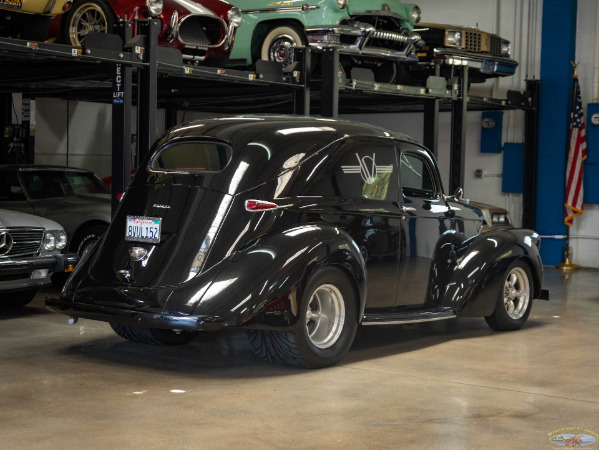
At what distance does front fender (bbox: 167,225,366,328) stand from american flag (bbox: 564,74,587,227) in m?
9.79

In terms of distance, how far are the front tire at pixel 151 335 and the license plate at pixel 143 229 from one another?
2.94 feet

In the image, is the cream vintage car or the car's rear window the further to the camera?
the cream vintage car

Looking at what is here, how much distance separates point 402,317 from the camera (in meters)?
7.04

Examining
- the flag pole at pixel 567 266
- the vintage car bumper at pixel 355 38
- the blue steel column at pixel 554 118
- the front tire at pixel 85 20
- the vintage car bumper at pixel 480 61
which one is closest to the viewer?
the front tire at pixel 85 20

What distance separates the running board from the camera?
684 centimetres

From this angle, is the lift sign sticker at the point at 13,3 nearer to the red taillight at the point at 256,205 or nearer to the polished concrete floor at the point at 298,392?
the polished concrete floor at the point at 298,392

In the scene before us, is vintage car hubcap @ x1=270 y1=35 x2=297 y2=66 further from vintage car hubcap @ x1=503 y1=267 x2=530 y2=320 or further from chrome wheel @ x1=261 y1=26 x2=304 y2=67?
vintage car hubcap @ x1=503 y1=267 x2=530 y2=320

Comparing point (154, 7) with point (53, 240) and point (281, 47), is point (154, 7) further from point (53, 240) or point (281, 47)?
point (53, 240)

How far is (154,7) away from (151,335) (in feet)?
12.8

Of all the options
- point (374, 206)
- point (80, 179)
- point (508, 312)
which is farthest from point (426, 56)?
point (374, 206)

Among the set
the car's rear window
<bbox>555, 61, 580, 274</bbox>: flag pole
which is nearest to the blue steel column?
<bbox>555, 61, 580, 274</bbox>: flag pole

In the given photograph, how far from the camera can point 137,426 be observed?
4.87 m

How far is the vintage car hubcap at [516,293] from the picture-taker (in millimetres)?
8188

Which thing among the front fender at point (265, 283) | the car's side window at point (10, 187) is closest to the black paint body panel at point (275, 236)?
the front fender at point (265, 283)
